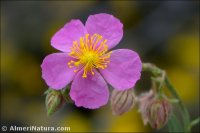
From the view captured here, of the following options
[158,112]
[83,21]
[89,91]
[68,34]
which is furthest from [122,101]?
[83,21]

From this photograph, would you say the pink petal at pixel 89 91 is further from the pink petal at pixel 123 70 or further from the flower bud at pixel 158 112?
the flower bud at pixel 158 112

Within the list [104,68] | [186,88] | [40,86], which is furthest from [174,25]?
[104,68]

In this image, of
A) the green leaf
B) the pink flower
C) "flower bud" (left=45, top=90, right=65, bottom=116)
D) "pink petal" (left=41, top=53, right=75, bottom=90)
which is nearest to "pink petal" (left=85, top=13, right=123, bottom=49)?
the pink flower

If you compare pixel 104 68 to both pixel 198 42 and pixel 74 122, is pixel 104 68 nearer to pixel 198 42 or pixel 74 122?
pixel 74 122

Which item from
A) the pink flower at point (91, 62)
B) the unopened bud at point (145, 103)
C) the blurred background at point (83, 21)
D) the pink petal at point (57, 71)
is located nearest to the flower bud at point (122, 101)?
the unopened bud at point (145, 103)

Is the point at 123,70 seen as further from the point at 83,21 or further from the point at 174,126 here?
the point at 83,21

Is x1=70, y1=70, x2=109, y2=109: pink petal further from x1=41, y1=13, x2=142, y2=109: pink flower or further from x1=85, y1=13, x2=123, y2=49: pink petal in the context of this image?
x1=85, y1=13, x2=123, y2=49: pink petal
